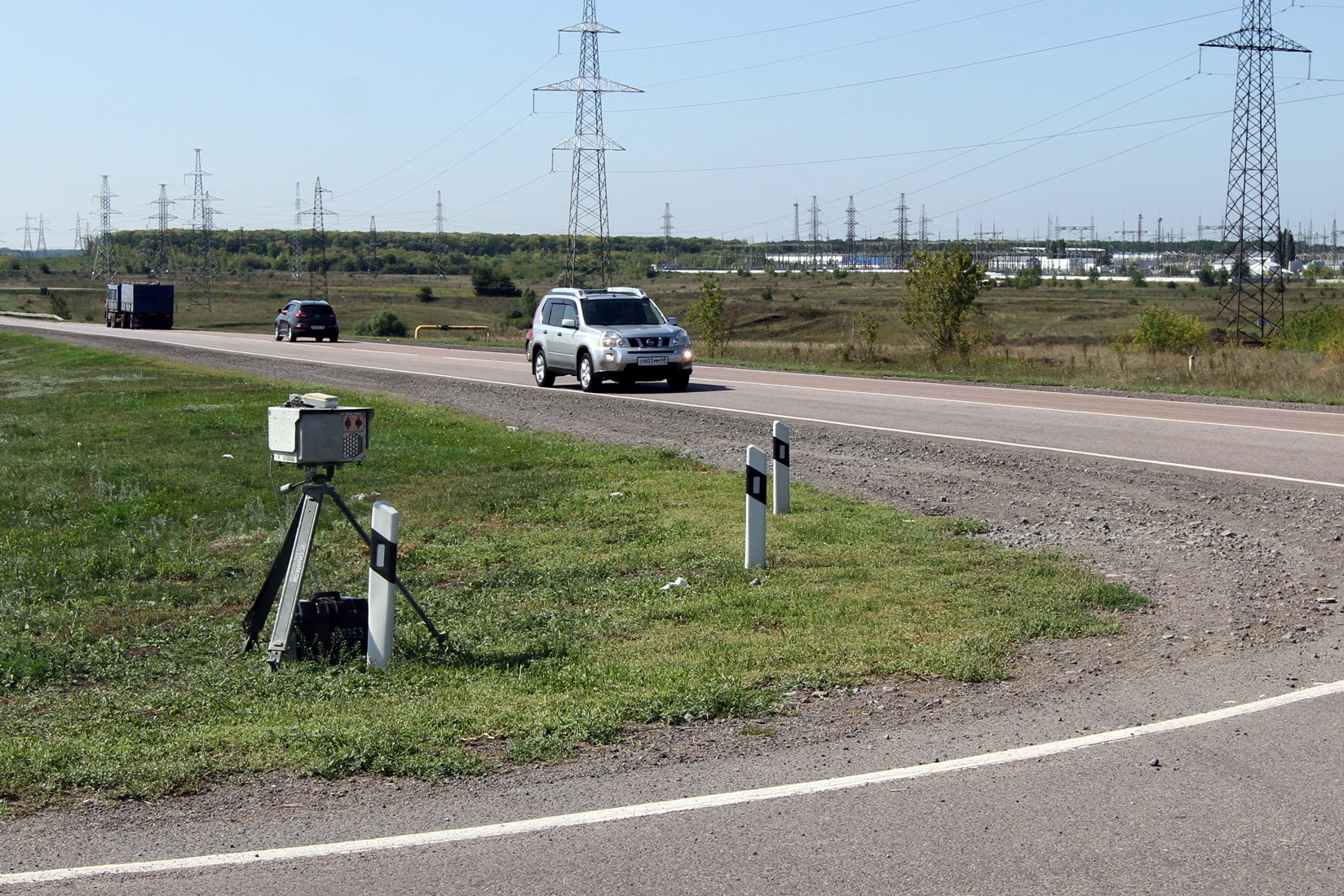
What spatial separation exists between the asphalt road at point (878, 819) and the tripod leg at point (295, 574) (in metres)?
1.75

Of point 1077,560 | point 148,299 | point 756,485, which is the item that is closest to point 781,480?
point 756,485

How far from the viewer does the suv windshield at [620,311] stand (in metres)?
27.0

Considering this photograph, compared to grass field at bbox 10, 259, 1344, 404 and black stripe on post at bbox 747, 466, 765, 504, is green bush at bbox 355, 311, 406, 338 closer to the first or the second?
grass field at bbox 10, 259, 1344, 404

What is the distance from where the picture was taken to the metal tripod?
6.94 meters

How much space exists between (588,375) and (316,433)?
19.5 metres

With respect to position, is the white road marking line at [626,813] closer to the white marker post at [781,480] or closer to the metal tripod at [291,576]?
the metal tripod at [291,576]

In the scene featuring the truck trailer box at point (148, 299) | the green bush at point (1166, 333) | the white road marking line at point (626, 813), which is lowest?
the white road marking line at point (626, 813)

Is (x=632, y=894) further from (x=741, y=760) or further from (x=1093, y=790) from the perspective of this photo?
(x=1093, y=790)

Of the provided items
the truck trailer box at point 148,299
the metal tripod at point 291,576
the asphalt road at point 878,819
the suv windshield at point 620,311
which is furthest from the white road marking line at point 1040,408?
the truck trailer box at point 148,299

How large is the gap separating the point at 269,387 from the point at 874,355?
728 inches

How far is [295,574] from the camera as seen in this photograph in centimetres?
700

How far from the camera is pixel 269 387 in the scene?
86.0 ft

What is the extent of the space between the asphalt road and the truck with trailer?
6612 cm

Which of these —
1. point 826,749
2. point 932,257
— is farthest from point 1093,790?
point 932,257
